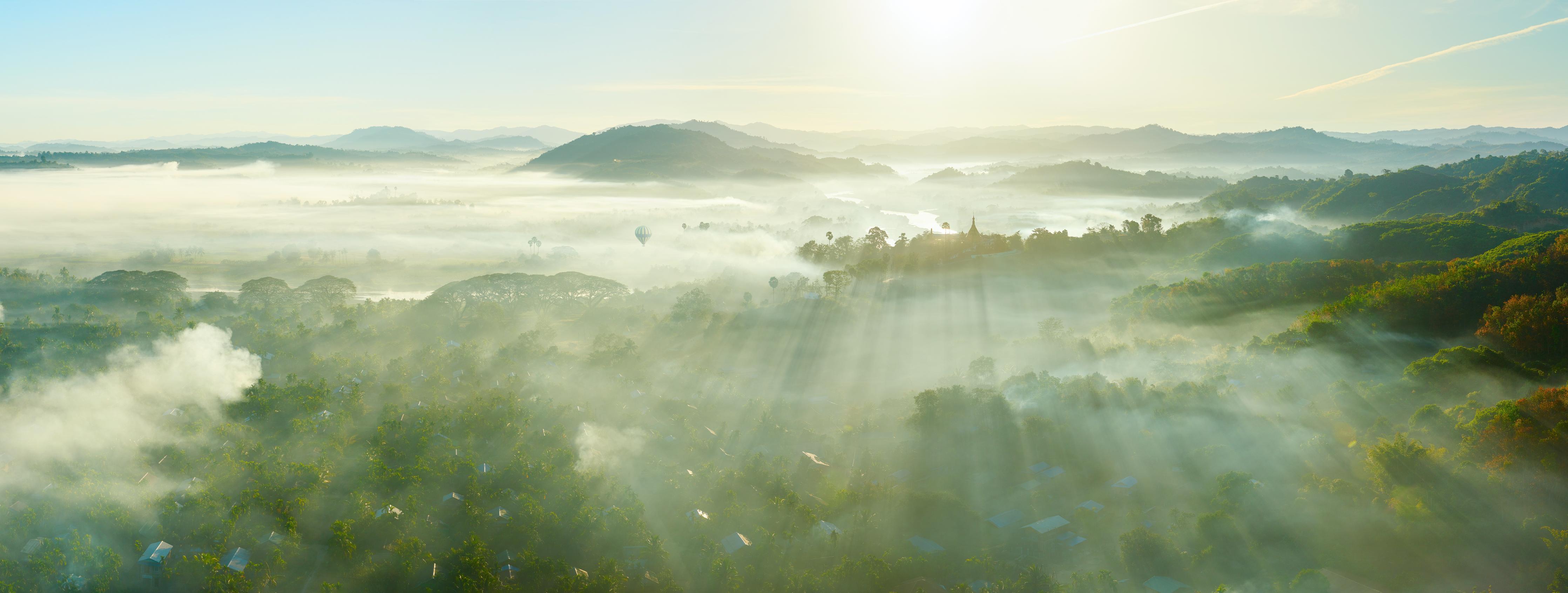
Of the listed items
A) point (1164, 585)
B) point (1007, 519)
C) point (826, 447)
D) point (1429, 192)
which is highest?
point (1429, 192)

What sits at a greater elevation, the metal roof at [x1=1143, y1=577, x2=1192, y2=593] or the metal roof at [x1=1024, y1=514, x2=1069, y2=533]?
the metal roof at [x1=1024, y1=514, x2=1069, y2=533]

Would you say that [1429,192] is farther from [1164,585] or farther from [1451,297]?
[1164,585]

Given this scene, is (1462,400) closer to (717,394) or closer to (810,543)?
(810,543)

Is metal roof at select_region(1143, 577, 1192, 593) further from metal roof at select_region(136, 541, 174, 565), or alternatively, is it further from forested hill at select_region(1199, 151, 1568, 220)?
forested hill at select_region(1199, 151, 1568, 220)

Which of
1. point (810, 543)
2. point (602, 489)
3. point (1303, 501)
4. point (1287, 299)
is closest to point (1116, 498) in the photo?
point (1303, 501)

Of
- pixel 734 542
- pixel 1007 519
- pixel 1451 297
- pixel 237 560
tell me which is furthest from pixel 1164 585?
pixel 237 560

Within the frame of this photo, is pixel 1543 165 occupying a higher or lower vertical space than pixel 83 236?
higher

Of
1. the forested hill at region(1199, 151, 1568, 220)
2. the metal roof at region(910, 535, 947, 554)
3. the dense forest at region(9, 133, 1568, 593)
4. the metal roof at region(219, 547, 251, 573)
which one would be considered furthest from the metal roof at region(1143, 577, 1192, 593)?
the forested hill at region(1199, 151, 1568, 220)

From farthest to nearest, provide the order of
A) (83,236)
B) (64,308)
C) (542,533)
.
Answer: (83,236), (64,308), (542,533)

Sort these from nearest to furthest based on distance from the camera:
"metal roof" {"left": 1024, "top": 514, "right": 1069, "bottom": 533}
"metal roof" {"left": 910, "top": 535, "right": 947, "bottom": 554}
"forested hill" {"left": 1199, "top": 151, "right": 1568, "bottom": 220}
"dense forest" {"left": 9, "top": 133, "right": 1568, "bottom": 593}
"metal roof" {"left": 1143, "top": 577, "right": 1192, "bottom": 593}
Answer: "dense forest" {"left": 9, "top": 133, "right": 1568, "bottom": 593}
"metal roof" {"left": 1143, "top": 577, "right": 1192, "bottom": 593}
"metal roof" {"left": 910, "top": 535, "right": 947, "bottom": 554}
"metal roof" {"left": 1024, "top": 514, "right": 1069, "bottom": 533}
"forested hill" {"left": 1199, "top": 151, "right": 1568, "bottom": 220}
